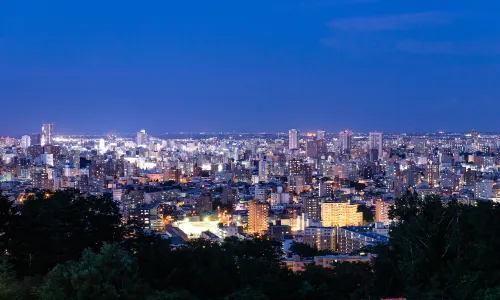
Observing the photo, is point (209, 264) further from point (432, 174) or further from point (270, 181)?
point (432, 174)

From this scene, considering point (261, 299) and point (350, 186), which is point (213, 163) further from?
point (261, 299)

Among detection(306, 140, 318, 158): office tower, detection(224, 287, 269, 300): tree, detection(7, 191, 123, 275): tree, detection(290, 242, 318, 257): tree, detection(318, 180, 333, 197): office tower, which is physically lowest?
detection(290, 242, 318, 257): tree

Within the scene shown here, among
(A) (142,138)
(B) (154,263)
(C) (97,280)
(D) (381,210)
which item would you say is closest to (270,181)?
(D) (381,210)

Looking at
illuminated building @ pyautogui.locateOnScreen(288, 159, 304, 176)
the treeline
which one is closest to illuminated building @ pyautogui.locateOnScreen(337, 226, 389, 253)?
the treeline

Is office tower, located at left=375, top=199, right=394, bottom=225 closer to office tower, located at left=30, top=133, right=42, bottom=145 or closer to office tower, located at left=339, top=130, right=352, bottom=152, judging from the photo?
office tower, located at left=339, top=130, right=352, bottom=152

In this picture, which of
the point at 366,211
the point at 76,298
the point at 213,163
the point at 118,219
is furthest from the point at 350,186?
the point at 76,298

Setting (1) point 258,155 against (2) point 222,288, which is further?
(1) point 258,155
